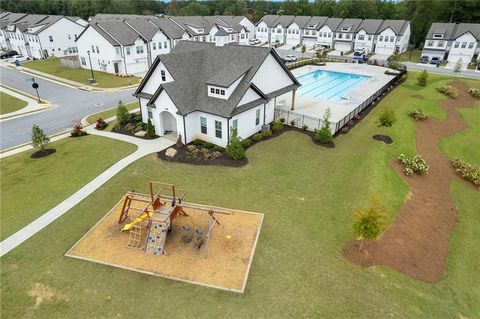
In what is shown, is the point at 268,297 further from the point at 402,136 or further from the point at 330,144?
the point at 402,136

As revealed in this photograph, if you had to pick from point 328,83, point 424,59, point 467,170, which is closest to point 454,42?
point 424,59

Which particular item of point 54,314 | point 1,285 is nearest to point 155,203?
point 54,314

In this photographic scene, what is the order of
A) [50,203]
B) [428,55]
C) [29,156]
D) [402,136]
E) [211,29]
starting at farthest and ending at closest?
[211,29] → [428,55] → [402,136] → [29,156] → [50,203]

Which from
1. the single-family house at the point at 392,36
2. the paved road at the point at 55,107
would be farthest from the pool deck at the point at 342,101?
the paved road at the point at 55,107

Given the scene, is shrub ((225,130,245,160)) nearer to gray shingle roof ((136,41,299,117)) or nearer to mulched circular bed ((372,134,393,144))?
gray shingle roof ((136,41,299,117))

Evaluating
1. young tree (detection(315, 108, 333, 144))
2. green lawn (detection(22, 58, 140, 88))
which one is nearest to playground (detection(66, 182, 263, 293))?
young tree (detection(315, 108, 333, 144))

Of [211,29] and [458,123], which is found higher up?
[211,29]
